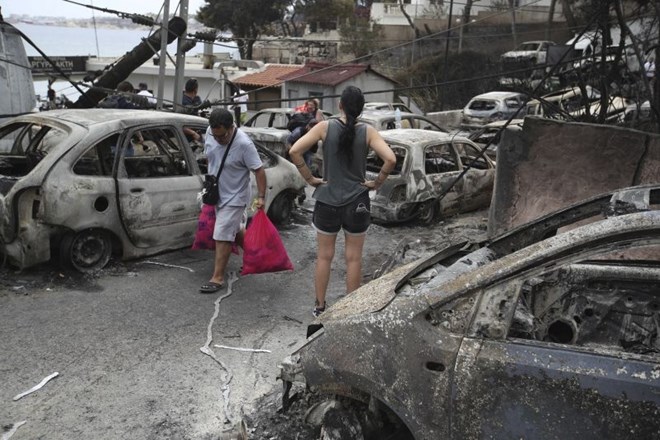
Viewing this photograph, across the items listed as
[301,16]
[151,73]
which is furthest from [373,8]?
[151,73]

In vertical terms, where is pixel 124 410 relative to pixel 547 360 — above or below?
below

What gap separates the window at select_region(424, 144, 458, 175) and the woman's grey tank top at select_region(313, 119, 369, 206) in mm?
4553

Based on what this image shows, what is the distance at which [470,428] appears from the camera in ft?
9.21

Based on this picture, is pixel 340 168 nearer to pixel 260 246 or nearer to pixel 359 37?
pixel 260 246

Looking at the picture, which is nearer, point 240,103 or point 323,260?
point 323,260

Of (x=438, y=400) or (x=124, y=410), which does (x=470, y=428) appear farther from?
(x=124, y=410)

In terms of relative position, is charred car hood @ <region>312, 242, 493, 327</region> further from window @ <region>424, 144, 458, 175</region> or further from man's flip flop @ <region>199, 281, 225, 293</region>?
window @ <region>424, 144, 458, 175</region>

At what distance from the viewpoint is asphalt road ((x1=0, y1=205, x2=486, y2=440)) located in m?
4.00

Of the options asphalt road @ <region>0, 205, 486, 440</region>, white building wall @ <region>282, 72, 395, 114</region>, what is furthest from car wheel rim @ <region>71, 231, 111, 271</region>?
white building wall @ <region>282, 72, 395, 114</region>

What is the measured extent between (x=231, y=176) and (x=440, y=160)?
15.4 feet

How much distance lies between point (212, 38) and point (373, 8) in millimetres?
34713

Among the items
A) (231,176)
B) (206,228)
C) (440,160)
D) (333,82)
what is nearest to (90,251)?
(206,228)

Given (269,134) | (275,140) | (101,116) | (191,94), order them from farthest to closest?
(269,134), (275,140), (191,94), (101,116)

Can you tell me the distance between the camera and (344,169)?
516 cm
